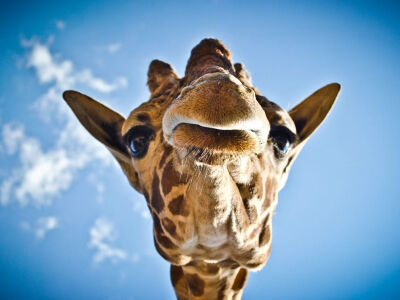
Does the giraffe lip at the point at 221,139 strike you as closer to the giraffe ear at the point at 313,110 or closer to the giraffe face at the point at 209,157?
the giraffe face at the point at 209,157

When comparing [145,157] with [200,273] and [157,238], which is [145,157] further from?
[200,273]

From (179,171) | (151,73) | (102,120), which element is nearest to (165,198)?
(179,171)

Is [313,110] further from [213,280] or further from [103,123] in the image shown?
[103,123]

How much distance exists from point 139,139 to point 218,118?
1410 millimetres

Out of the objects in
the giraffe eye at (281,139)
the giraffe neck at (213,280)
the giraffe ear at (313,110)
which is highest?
the giraffe ear at (313,110)

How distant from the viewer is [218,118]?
1103 mm

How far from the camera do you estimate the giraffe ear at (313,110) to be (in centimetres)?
299

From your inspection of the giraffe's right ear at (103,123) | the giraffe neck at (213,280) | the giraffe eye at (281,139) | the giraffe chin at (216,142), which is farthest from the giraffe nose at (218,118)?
the giraffe's right ear at (103,123)

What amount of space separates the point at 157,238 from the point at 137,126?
100 cm

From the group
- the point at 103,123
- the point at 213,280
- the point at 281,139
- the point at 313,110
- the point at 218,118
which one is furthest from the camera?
the point at 313,110

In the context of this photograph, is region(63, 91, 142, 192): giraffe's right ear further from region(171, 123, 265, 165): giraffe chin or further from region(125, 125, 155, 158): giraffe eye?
region(171, 123, 265, 165): giraffe chin

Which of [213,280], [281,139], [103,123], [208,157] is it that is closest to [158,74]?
[103,123]

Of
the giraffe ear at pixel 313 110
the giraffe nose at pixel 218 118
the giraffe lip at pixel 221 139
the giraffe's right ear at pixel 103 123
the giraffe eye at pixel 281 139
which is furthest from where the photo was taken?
the giraffe ear at pixel 313 110

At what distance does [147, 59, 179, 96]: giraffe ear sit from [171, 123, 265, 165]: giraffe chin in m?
1.86
